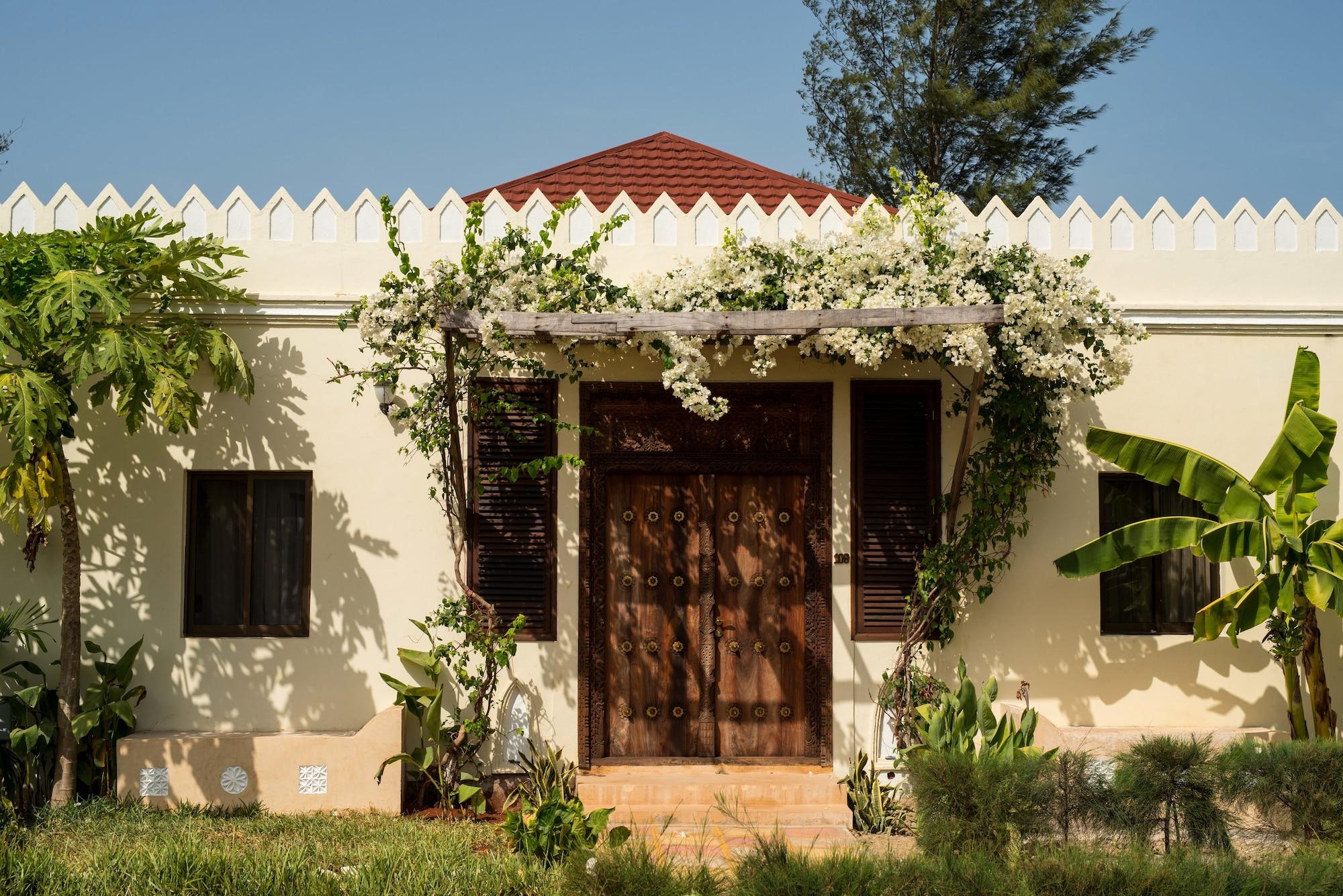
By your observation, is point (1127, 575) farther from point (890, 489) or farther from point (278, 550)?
point (278, 550)

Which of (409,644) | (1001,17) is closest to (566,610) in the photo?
(409,644)

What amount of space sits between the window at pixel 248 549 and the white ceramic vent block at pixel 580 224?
8.20 ft

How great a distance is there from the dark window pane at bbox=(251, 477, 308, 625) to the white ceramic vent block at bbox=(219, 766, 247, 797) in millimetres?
1046

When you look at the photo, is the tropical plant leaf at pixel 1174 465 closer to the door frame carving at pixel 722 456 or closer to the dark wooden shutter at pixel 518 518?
the door frame carving at pixel 722 456

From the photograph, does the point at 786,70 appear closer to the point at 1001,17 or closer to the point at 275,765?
the point at 1001,17

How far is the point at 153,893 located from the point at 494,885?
1621mm

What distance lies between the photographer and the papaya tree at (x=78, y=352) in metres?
6.59

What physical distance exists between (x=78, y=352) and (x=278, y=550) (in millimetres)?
2007

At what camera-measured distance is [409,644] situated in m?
7.91

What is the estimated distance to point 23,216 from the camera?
8023 mm

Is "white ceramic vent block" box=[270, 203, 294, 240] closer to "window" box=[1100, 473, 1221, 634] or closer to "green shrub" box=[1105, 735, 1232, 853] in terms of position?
"window" box=[1100, 473, 1221, 634]

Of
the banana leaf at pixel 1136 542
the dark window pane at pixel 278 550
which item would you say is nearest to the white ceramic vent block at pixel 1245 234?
the banana leaf at pixel 1136 542

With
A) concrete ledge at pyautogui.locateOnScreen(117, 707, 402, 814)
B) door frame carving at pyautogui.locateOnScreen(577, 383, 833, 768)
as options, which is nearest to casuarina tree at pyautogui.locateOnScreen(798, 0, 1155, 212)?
door frame carving at pyautogui.locateOnScreen(577, 383, 833, 768)

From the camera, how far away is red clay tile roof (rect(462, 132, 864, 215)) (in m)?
9.77
